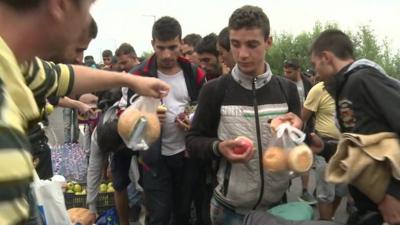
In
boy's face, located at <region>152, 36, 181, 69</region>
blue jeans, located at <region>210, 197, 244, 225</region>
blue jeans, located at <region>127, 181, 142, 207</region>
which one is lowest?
blue jeans, located at <region>127, 181, 142, 207</region>

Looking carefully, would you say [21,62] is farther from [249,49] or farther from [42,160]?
[42,160]

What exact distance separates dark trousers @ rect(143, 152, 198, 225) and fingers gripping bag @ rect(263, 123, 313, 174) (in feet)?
5.25

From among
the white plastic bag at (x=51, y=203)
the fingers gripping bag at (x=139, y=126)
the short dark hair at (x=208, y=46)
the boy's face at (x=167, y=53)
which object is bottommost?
the white plastic bag at (x=51, y=203)

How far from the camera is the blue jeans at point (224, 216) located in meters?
3.03

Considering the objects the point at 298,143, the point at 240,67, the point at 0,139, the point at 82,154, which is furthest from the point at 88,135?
the point at 0,139

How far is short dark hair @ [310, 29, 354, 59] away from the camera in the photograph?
3.57m

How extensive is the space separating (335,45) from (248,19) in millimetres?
953

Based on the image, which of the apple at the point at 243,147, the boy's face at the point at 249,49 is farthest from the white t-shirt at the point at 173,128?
the apple at the point at 243,147

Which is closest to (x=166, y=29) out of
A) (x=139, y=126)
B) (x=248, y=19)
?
(x=248, y=19)

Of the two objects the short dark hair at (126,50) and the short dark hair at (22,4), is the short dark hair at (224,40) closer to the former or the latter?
the short dark hair at (126,50)

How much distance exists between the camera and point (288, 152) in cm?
257

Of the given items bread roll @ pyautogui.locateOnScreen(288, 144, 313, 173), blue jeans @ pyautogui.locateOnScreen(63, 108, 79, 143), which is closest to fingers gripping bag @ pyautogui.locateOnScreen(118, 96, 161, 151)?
bread roll @ pyautogui.locateOnScreen(288, 144, 313, 173)

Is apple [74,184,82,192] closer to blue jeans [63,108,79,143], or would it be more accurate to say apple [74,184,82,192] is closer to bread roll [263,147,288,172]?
bread roll [263,147,288,172]

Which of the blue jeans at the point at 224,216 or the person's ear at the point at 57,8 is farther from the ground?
the person's ear at the point at 57,8
